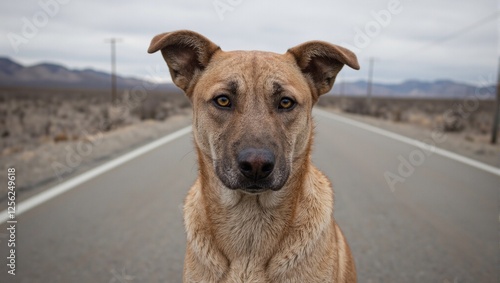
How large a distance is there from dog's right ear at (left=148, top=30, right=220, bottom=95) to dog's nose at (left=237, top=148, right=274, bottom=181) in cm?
108

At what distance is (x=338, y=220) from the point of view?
6.64 metres

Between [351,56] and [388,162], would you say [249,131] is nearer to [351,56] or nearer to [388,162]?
[351,56]

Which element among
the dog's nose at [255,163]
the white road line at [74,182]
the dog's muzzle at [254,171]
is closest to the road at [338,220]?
the white road line at [74,182]

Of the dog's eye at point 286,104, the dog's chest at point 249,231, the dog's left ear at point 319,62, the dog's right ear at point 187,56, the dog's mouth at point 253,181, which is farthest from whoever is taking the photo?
the dog's right ear at point 187,56

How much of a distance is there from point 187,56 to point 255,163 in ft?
4.16

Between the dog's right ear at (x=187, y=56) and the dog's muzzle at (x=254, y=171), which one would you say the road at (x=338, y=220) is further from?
the dog's muzzle at (x=254, y=171)

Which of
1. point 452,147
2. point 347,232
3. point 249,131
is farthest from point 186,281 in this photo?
point 452,147

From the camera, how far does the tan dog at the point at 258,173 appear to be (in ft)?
9.97

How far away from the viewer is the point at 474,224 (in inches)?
252

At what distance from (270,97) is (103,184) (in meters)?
5.70

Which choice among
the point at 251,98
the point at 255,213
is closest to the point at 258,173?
the point at 255,213

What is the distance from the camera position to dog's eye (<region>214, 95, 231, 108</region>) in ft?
11.0

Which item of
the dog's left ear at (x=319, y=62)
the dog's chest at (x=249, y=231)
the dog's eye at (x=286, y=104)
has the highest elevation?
the dog's left ear at (x=319, y=62)

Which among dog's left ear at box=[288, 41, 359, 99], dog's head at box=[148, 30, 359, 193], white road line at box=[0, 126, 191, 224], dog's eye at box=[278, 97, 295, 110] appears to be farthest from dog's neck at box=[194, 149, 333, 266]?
white road line at box=[0, 126, 191, 224]
